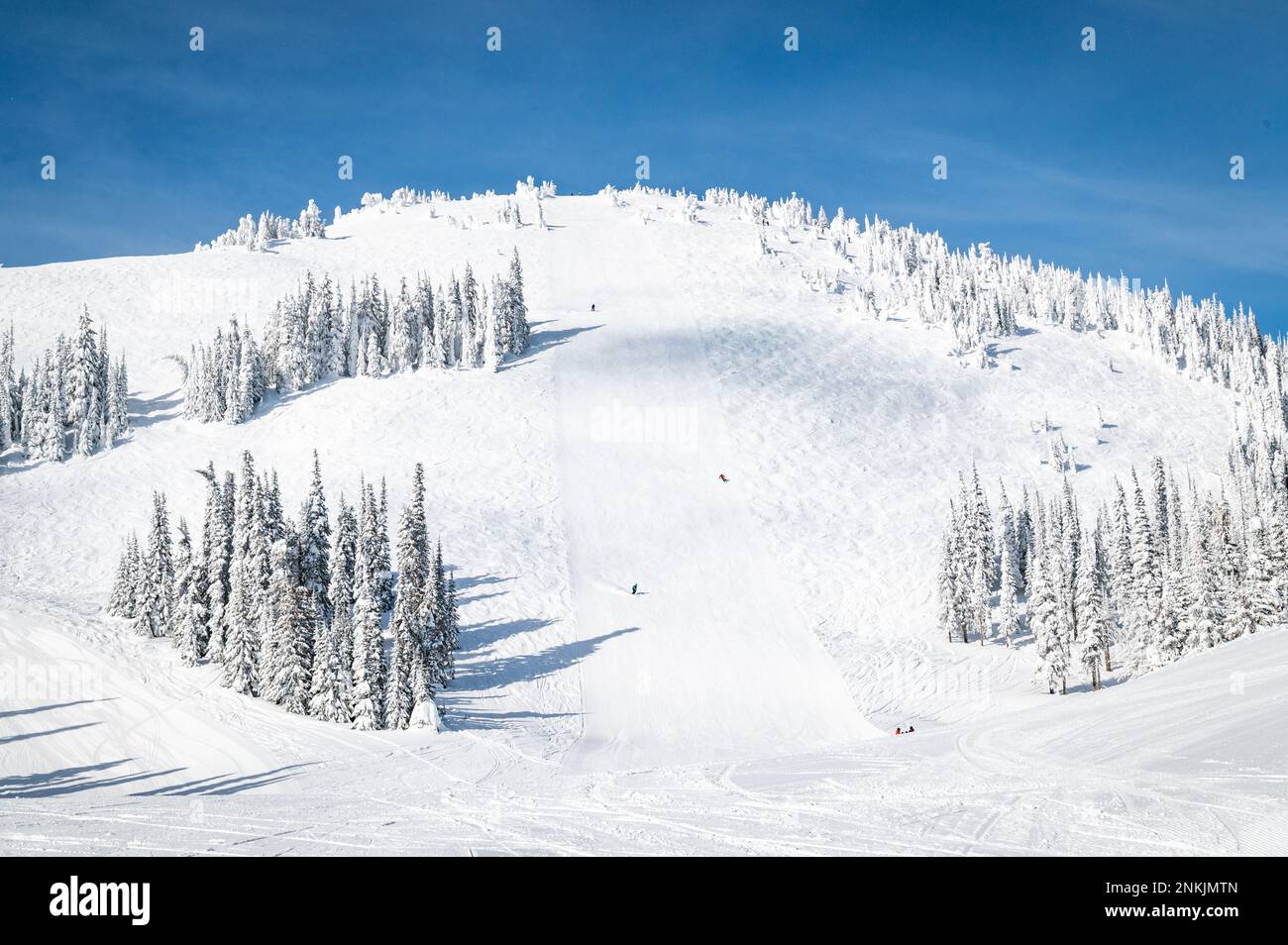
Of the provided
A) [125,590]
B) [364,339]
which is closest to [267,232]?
[364,339]

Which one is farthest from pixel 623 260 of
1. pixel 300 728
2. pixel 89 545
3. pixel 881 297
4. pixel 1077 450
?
pixel 300 728

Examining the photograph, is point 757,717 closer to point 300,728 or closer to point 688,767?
point 688,767

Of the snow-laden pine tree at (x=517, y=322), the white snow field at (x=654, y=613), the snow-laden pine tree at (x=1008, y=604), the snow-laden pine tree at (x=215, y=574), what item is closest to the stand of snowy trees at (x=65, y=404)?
the white snow field at (x=654, y=613)

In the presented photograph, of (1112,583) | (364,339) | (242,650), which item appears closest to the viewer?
(242,650)

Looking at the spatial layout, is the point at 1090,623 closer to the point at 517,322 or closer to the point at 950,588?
the point at 950,588

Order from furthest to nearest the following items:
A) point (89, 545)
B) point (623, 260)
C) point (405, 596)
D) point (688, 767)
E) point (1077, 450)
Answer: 1. point (623, 260)
2. point (1077, 450)
3. point (89, 545)
4. point (405, 596)
5. point (688, 767)

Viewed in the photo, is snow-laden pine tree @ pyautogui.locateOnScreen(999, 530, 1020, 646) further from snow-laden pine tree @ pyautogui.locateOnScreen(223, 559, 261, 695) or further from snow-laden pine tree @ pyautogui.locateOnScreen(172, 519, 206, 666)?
snow-laden pine tree @ pyautogui.locateOnScreen(172, 519, 206, 666)
